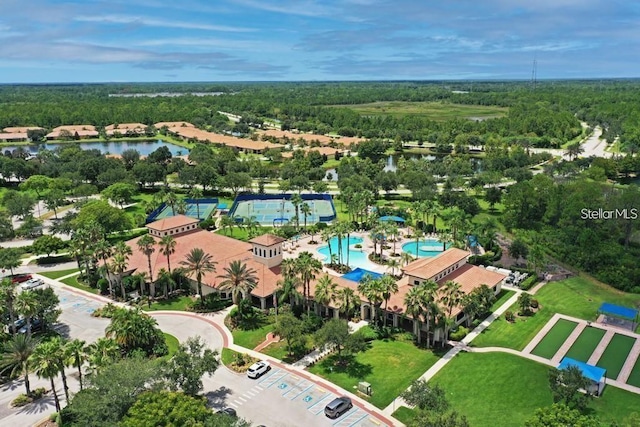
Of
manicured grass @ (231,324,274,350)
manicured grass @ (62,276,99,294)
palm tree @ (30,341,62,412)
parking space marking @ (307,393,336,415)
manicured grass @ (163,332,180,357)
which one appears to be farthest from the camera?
manicured grass @ (62,276,99,294)

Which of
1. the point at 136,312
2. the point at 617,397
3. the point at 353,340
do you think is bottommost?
the point at 617,397

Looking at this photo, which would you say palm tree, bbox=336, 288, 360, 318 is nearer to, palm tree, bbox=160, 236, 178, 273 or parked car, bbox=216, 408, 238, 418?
parked car, bbox=216, 408, 238, 418

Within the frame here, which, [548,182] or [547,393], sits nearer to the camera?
[547,393]

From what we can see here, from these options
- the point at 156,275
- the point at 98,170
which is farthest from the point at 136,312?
the point at 98,170

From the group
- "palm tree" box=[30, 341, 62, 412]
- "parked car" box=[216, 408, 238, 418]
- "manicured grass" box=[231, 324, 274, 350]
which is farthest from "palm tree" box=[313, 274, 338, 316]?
"palm tree" box=[30, 341, 62, 412]

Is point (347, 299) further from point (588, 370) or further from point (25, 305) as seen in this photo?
point (25, 305)

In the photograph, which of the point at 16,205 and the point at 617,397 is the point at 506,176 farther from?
the point at 16,205

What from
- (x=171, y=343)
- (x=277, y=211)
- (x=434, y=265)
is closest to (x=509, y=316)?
(x=434, y=265)
